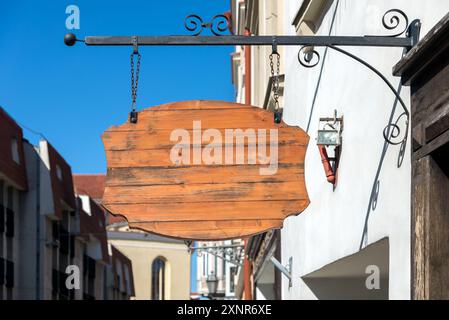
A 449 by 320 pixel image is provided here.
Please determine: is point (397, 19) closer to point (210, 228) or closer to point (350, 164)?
point (210, 228)

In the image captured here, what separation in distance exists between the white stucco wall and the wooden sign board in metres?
0.70

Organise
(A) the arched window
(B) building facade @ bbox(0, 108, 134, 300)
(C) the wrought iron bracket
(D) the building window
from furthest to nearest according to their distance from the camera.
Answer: (A) the arched window, (D) the building window, (B) building facade @ bbox(0, 108, 134, 300), (C) the wrought iron bracket

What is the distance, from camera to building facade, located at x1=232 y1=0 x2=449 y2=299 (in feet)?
19.2

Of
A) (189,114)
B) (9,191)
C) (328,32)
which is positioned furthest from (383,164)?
(9,191)

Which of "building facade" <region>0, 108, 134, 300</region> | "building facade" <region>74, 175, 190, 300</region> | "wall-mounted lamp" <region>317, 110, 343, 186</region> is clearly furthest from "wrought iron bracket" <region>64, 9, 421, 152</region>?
"building facade" <region>74, 175, 190, 300</region>

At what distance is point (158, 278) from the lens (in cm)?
7844

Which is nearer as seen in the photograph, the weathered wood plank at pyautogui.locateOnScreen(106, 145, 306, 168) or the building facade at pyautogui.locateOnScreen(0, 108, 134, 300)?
the weathered wood plank at pyautogui.locateOnScreen(106, 145, 306, 168)

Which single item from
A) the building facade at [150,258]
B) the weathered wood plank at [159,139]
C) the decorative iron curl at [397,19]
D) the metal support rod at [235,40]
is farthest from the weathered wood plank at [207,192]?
the building facade at [150,258]

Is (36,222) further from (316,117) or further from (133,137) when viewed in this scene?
(133,137)

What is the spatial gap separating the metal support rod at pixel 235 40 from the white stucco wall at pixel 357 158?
0.33 m

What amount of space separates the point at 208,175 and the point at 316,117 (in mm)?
3858

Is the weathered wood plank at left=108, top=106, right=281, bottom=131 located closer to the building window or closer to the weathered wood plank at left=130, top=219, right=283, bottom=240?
the weathered wood plank at left=130, top=219, right=283, bottom=240

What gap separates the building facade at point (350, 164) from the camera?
5.84m
